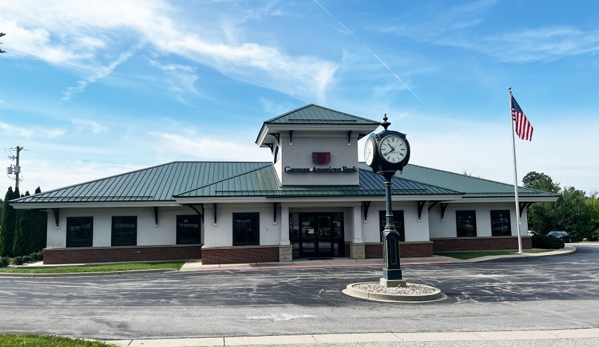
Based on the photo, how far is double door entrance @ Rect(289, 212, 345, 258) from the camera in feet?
71.9

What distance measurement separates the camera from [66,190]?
22.4 meters

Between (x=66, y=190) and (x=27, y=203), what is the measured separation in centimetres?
200

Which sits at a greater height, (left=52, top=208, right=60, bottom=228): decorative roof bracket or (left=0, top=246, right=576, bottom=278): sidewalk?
(left=52, top=208, right=60, bottom=228): decorative roof bracket

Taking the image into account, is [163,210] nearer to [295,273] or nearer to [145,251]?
[145,251]

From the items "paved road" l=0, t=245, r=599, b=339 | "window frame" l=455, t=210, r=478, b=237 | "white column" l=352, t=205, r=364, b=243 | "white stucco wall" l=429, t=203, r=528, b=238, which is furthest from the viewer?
"window frame" l=455, t=210, r=478, b=237

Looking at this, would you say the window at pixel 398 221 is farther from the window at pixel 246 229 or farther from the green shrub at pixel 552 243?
the green shrub at pixel 552 243

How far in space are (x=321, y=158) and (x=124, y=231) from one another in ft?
35.1

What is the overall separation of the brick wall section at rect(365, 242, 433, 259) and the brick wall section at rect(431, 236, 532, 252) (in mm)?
2778

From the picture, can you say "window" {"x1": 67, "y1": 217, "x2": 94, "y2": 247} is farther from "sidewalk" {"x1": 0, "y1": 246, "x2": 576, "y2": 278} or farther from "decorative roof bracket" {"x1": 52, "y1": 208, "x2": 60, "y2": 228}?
"sidewalk" {"x1": 0, "y1": 246, "x2": 576, "y2": 278}

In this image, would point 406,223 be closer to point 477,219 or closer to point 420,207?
point 420,207

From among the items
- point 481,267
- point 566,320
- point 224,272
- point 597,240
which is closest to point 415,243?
point 481,267

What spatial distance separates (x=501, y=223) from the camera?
25.1 metres

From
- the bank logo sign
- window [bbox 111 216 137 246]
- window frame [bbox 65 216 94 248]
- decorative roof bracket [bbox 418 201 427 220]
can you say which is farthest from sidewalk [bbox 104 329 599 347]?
window frame [bbox 65 216 94 248]

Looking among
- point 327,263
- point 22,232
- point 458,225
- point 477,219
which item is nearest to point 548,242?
point 477,219
